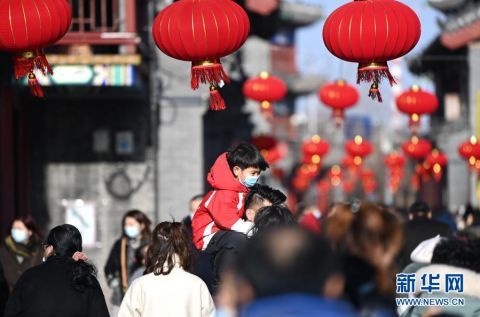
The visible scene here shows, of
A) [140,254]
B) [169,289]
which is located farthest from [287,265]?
[140,254]

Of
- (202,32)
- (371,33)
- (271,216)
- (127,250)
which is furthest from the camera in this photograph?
(127,250)

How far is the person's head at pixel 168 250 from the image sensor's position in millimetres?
7496

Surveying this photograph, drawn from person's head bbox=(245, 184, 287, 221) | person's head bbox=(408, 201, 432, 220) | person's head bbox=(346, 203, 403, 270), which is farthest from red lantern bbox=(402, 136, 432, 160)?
person's head bbox=(346, 203, 403, 270)

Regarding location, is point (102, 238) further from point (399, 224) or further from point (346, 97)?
point (399, 224)

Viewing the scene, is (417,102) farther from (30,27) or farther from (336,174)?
(336,174)

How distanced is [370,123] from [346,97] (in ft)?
273

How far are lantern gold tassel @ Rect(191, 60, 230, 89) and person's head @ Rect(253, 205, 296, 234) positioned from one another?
294 centimetres

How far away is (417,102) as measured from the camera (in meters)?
20.8

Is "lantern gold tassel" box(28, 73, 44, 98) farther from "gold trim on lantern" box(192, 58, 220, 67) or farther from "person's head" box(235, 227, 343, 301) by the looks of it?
"person's head" box(235, 227, 343, 301)

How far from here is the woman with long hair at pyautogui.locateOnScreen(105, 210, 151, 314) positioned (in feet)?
41.2

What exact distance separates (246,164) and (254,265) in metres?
4.53

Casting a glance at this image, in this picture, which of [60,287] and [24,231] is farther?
[24,231]

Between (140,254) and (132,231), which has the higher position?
(132,231)

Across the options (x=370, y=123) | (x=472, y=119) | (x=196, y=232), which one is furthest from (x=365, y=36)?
(x=370, y=123)
